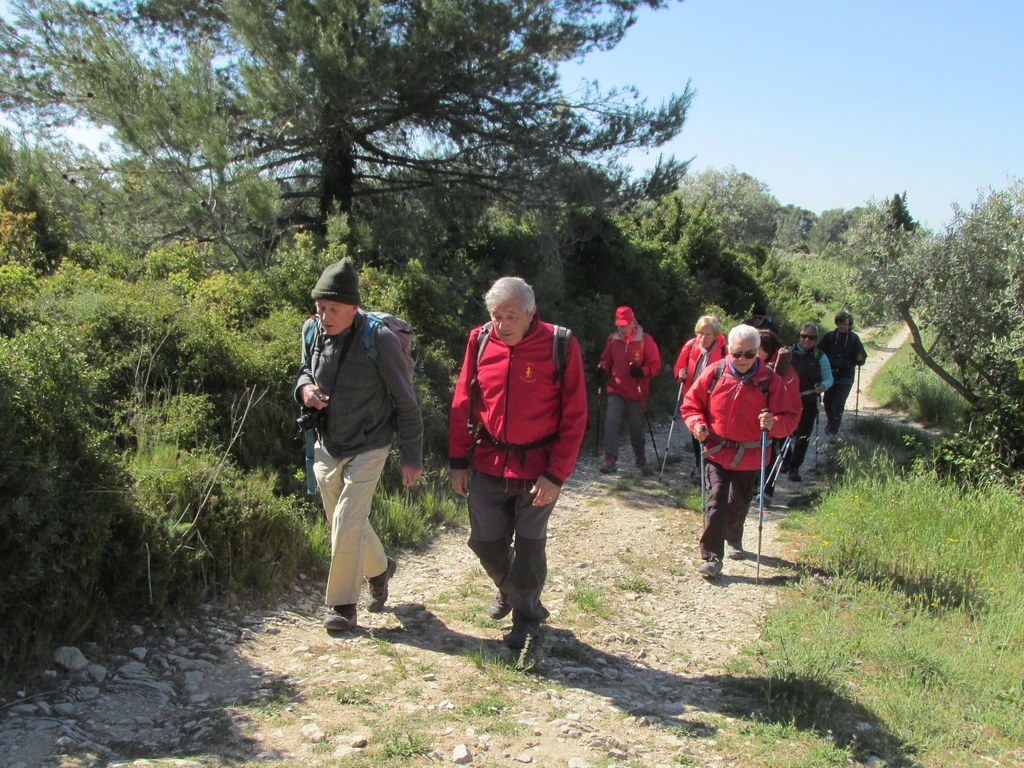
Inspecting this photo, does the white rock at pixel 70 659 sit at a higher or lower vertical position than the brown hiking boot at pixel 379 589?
lower

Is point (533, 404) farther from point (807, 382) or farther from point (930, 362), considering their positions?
point (930, 362)

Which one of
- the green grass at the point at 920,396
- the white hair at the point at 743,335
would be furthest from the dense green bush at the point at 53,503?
the green grass at the point at 920,396

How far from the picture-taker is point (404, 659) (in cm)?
446

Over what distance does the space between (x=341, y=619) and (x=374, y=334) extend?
64.2 inches

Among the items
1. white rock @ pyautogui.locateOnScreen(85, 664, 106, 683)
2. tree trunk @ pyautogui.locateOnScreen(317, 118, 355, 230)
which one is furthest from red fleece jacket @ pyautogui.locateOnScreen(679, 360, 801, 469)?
tree trunk @ pyautogui.locateOnScreen(317, 118, 355, 230)

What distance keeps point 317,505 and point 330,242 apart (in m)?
4.91

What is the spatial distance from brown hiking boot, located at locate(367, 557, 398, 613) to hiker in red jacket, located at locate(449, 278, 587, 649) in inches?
28.7

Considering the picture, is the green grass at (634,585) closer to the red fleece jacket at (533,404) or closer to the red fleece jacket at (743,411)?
the red fleece jacket at (743,411)

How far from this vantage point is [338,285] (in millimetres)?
4352

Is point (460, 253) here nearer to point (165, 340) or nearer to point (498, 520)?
point (165, 340)

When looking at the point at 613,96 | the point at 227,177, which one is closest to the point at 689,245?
the point at 613,96

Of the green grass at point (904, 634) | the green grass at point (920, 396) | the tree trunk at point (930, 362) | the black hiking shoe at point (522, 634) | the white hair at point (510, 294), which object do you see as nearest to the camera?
the green grass at point (904, 634)

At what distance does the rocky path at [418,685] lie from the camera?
11.6 feet

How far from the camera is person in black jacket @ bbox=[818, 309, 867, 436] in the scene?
1065cm
